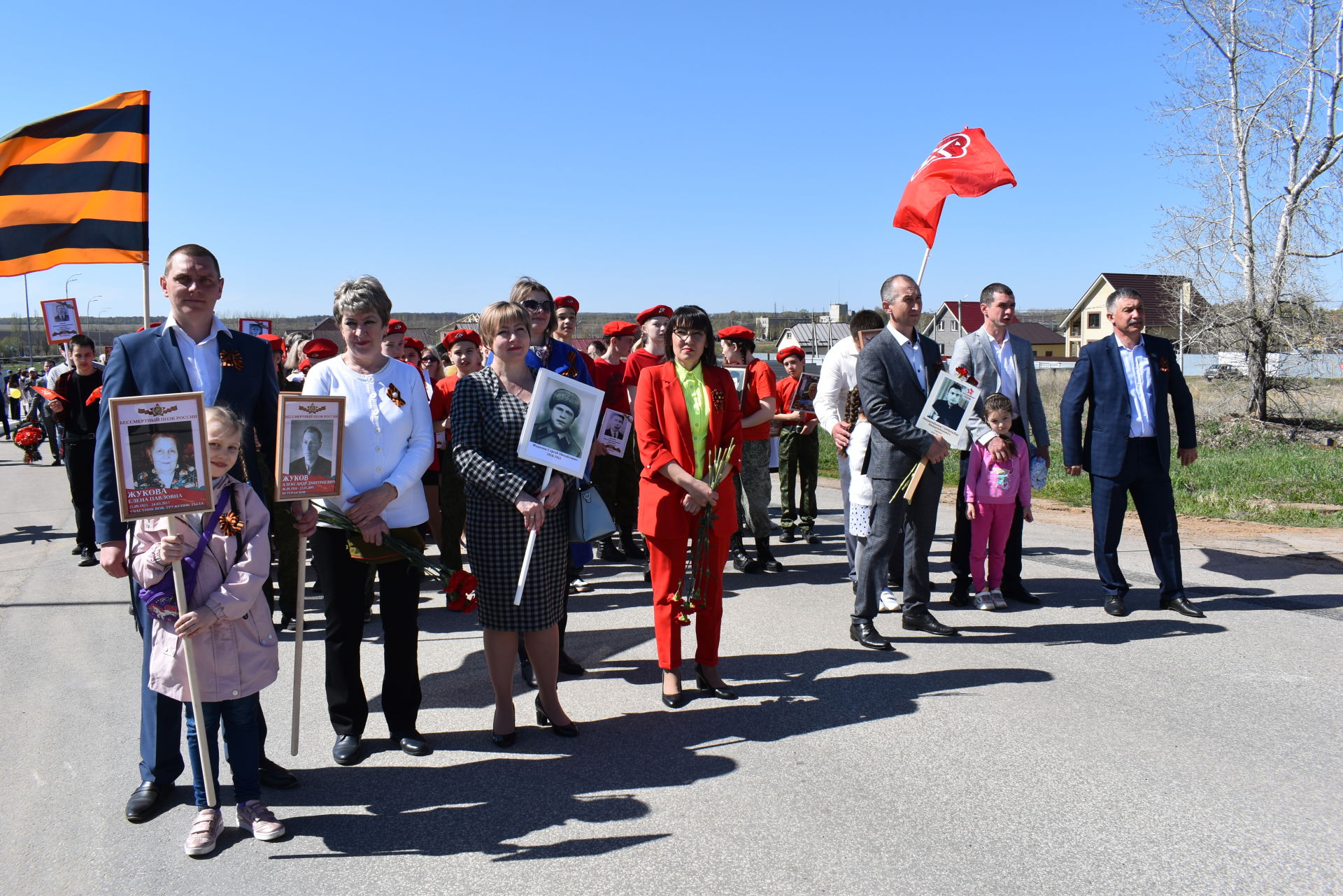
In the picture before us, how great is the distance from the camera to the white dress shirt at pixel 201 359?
12.6 feet

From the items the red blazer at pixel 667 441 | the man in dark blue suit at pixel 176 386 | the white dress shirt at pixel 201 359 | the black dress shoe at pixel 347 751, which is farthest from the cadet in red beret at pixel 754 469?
the white dress shirt at pixel 201 359

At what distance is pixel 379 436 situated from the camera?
4.19 metres

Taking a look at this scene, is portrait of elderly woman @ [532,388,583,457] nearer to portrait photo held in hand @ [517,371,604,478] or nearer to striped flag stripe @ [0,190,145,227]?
portrait photo held in hand @ [517,371,604,478]

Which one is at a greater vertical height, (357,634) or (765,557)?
(357,634)

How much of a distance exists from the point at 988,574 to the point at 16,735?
611cm

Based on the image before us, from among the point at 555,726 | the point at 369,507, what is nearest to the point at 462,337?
the point at 369,507

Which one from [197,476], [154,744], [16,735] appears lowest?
[16,735]

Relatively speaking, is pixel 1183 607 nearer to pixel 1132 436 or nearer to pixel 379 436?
pixel 1132 436

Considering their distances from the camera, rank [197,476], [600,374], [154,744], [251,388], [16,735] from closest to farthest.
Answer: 1. [197,476]
2. [154,744]
3. [251,388]
4. [16,735]
5. [600,374]

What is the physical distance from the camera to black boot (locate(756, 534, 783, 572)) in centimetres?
827

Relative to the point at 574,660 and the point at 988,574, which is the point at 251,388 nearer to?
the point at 574,660

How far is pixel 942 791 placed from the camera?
381 cm

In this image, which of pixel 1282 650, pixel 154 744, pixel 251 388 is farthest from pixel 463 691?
pixel 1282 650

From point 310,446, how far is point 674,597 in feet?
6.52
